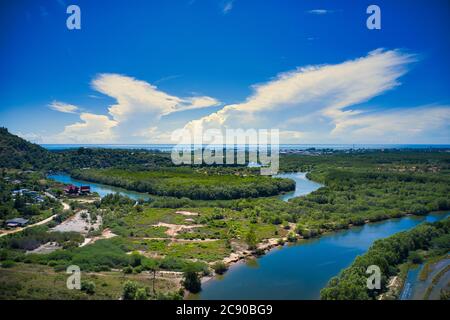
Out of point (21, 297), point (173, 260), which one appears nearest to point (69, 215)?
point (173, 260)

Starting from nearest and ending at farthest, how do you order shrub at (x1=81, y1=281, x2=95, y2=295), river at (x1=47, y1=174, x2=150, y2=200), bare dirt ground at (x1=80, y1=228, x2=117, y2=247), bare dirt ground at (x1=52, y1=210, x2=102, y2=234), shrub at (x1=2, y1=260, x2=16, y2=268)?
shrub at (x1=81, y1=281, x2=95, y2=295), shrub at (x1=2, y1=260, x2=16, y2=268), bare dirt ground at (x1=80, y1=228, x2=117, y2=247), bare dirt ground at (x1=52, y1=210, x2=102, y2=234), river at (x1=47, y1=174, x2=150, y2=200)

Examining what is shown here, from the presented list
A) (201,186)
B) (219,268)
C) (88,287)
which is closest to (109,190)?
(201,186)

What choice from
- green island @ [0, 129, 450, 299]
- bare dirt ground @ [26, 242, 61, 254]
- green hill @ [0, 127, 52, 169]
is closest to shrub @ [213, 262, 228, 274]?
green island @ [0, 129, 450, 299]

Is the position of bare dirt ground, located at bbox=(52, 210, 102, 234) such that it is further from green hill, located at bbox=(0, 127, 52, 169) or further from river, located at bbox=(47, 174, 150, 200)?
green hill, located at bbox=(0, 127, 52, 169)

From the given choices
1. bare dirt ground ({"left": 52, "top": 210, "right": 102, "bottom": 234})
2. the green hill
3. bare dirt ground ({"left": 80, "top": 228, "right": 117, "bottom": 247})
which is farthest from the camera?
the green hill

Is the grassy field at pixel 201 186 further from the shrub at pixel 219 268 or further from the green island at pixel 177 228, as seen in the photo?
the shrub at pixel 219 268

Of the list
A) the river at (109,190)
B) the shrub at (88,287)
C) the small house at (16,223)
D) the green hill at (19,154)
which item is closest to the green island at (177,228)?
the shrub at (88,287)

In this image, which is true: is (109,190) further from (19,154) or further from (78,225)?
(19,154)
